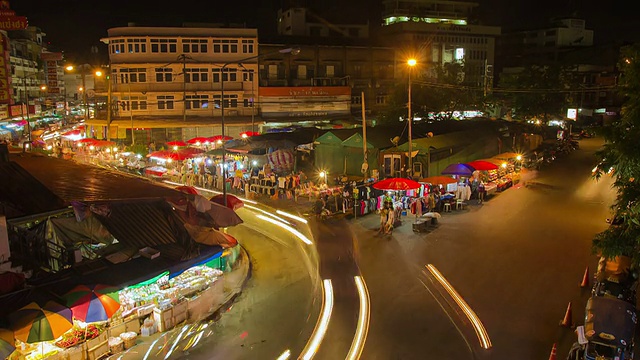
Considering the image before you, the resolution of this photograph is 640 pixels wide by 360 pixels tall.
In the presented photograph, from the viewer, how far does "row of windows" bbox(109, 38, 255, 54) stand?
48406mm

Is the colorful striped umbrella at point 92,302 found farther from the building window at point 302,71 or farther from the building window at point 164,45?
the building window at point 302,71

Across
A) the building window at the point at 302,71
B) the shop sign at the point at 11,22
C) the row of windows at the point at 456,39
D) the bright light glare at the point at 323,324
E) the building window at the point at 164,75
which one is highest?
the row of windows at the point at 456,39

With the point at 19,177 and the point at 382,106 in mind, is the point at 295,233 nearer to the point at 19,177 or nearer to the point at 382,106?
the point at 19,177

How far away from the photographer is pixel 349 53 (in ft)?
192

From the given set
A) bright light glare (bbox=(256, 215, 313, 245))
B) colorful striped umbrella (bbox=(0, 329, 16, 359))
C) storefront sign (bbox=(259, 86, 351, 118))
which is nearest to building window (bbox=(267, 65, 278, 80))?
storefront sign (bbox=(259, 86, 351, 118))

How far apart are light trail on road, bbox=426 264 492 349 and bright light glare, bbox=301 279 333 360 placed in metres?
3.79

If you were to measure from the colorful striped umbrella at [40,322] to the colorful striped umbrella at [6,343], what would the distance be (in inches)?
4.5

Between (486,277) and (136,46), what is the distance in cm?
4296

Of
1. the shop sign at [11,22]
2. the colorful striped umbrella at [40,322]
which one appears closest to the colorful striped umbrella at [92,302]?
the colorful striped umbrella at [40,322]

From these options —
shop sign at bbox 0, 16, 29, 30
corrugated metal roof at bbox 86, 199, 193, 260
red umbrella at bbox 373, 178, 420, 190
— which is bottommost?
red umbrella at bbox 373, 178, 420, 190

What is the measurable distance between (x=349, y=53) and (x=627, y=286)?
48565mm

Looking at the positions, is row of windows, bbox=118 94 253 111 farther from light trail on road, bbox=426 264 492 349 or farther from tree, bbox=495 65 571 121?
light trail on road, bbox=426 264 492 349

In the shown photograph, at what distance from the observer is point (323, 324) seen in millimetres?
12766

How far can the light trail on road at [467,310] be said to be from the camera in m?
12.4
